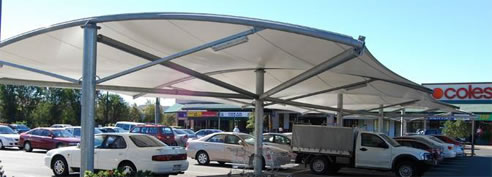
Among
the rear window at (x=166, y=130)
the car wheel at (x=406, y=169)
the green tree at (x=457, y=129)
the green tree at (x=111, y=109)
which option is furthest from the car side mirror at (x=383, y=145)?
the green tree at (x=111, y=109)

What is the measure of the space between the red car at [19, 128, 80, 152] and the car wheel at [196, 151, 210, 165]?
7.92 m

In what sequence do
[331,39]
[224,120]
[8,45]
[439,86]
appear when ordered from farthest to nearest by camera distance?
[224,120] → [439,86] → [8,45] → [331,39]

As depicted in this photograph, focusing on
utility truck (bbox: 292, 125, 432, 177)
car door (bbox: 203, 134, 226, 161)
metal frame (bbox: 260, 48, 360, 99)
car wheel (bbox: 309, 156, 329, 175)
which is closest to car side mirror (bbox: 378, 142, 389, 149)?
utility truck (bbox: 292, 125, 432, 177)

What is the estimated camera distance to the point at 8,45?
11039 mm

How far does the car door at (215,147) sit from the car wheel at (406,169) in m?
6.60

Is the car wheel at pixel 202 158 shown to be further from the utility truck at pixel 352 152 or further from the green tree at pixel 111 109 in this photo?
the green tree at pixel 111 109

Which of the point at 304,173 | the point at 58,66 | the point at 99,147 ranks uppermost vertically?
the point at 58,66

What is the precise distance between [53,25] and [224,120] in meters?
56.4

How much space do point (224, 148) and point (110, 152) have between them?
654cm

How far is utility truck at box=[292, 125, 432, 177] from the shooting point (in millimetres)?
17719

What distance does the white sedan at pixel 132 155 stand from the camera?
13922 millimetres

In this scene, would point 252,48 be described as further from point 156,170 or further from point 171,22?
point 156,170

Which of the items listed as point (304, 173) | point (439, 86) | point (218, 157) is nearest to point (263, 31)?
point (304, 173)

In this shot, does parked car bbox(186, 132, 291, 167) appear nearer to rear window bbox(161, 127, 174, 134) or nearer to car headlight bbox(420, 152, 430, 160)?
car headlight bbox(420, 152, 430, 160)
